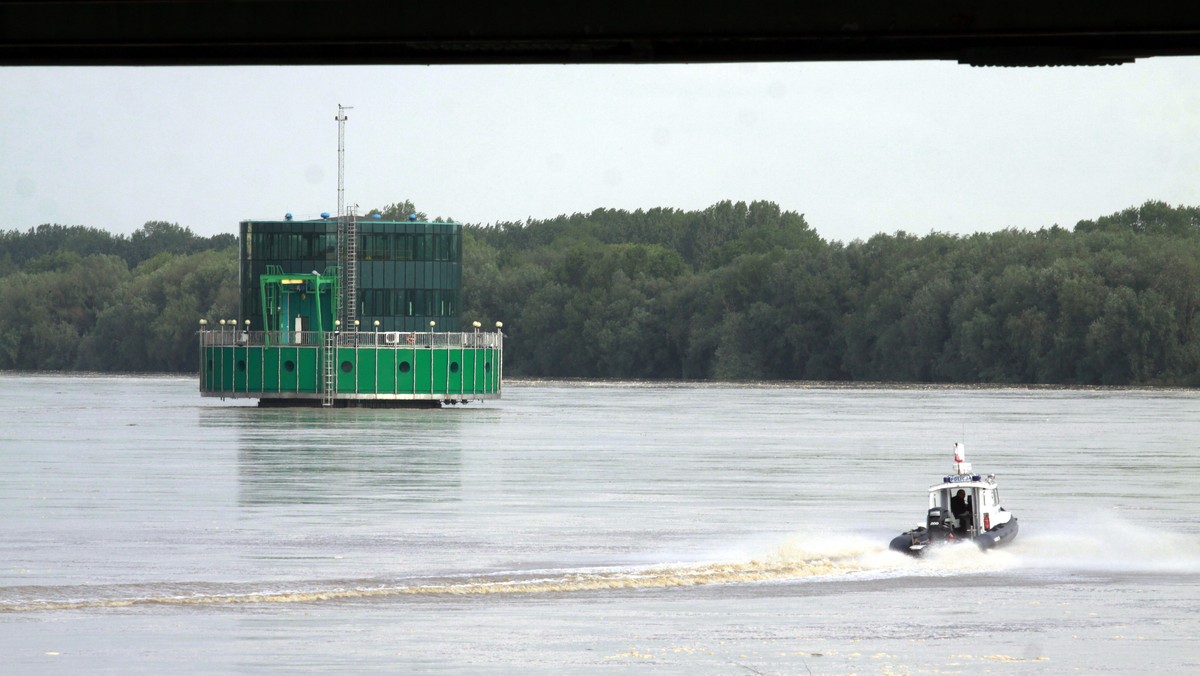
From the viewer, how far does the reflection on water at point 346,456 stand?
4775cm

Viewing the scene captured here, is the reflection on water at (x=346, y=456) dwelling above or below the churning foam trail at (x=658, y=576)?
above

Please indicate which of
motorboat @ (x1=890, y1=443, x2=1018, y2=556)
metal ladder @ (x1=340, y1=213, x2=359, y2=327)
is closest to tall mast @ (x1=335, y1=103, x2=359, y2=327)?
metal ladder @ (x1=340, y1=213, x2=359, y2=327)

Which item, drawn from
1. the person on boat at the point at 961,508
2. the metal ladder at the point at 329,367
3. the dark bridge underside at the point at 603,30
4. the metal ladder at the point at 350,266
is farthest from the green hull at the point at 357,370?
the dark bridge underside at the point at 603,30

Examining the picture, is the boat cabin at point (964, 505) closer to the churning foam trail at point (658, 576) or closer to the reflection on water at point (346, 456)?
the churning foam trail at point (658, 576)

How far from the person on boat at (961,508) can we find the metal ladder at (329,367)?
6892cm

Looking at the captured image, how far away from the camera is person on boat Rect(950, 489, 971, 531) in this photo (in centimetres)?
3631

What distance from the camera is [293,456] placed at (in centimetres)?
6316

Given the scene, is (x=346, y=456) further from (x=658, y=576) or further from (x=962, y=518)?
(x=658, y=576)

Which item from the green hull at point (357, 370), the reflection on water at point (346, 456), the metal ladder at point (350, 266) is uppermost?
the metal ladder at point (350, 266)

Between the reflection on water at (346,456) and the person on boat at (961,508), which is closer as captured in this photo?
the person on boat at (961,508)

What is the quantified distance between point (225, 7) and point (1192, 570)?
22.6 meters

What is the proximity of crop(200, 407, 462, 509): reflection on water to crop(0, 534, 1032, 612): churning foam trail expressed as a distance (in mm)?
12493

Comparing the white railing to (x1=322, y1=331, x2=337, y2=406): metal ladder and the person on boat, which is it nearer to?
(x1=322, y1=331, x2=337, y2=406): metal ladder

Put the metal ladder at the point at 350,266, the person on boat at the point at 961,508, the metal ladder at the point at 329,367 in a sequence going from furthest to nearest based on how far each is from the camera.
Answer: the metal ladder at the point at 350,266 → the metal ladder at the point at 329,367 → the person on boat at the point at 961,508
